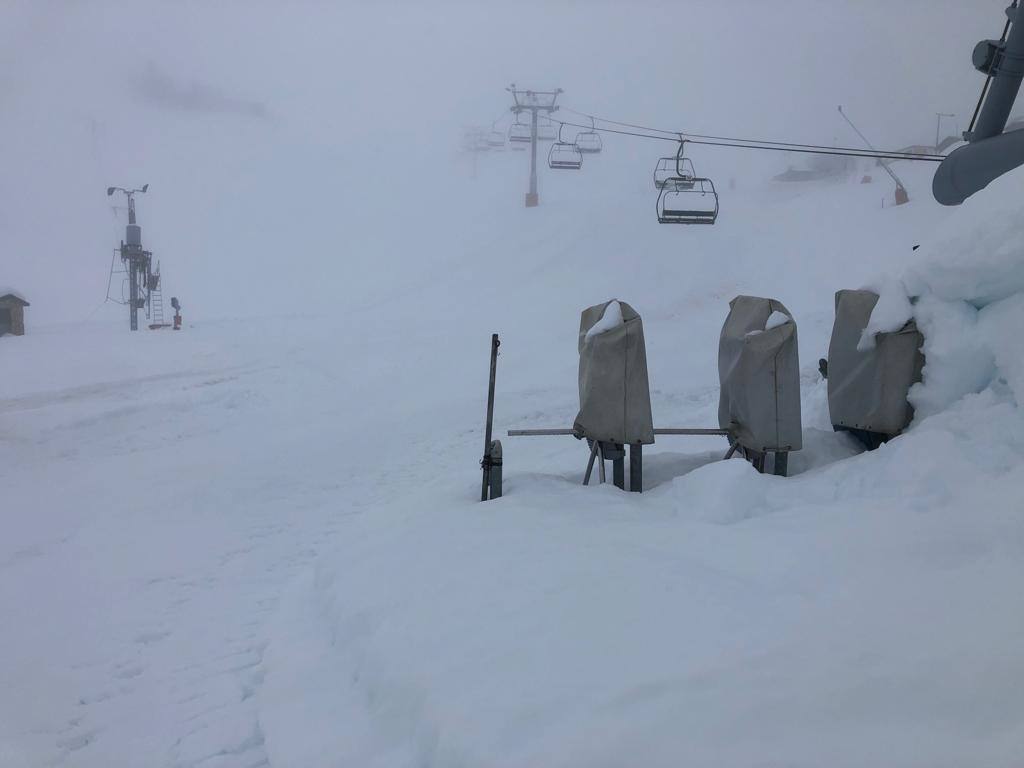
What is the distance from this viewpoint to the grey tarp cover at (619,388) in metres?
6.65

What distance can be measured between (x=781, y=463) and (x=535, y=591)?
3256 millimetres

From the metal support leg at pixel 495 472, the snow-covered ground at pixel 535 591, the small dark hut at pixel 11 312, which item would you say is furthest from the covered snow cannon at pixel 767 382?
the small dark hut at pixel 11 312

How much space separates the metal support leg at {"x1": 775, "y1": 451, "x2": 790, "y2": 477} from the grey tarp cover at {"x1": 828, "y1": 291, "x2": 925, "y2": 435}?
67cm

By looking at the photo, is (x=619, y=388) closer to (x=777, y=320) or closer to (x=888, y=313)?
(x=777, y=320)

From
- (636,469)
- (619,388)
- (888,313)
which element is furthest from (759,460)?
(888,313)

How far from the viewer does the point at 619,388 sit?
667 cm

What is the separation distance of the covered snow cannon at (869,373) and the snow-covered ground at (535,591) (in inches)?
7.1

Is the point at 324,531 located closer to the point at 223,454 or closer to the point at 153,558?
the point at 153,558

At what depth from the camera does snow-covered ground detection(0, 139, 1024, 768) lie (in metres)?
2.98

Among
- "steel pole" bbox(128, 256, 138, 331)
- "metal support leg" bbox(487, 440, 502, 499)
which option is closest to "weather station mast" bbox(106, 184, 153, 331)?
"steel pole" bbox(128, 256, 138, 331)

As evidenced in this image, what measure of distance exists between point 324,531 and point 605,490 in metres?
3.36

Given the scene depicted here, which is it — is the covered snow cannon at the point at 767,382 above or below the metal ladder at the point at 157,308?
A: below

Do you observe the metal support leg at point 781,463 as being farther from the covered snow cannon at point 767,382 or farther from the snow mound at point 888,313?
the snow mound at point 888,313

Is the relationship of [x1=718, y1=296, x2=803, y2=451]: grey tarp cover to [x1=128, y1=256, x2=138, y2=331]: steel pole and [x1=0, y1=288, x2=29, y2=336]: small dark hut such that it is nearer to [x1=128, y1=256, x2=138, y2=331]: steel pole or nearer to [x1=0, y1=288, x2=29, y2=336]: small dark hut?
[x1=0, y1=288, x2=29, y2=336]: small dark hut
